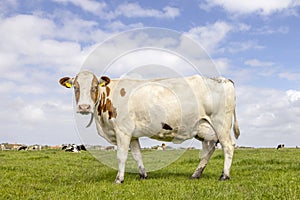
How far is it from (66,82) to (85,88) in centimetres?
78

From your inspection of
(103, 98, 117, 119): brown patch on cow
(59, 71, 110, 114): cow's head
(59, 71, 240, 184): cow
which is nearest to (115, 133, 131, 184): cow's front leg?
(59, 71, 240, 184): cow

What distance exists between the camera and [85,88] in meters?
10.3

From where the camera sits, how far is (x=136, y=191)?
8648 mm

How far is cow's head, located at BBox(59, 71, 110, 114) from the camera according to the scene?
400 inches

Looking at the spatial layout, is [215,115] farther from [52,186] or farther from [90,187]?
[52,186]

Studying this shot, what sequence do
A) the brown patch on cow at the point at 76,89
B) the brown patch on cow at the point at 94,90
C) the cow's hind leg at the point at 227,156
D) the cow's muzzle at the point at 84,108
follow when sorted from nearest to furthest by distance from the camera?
the cow's muzzle at the point at 84,108 < the brown patch on cow at the point at 76,89 < the brown patch on cow at the point at 94,90 < the cow's hind leg at the point at 227,156

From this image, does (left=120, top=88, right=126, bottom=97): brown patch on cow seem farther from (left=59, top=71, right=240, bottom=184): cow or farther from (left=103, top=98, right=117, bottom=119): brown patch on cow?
(left=103, top=98, right=117, bottom=119): brown patch on cow

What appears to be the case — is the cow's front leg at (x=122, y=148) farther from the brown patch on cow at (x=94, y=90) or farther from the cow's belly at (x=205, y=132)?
the cow's belly at (x=205, y=132)

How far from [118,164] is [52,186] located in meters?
1.90

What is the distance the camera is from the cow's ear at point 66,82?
1075 cm

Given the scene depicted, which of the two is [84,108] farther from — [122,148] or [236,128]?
[236,128]

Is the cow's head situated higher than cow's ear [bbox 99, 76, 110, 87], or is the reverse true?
cow's ear [bbox 99, 76, 110, 87]

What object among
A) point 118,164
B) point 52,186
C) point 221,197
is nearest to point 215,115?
point 118,164

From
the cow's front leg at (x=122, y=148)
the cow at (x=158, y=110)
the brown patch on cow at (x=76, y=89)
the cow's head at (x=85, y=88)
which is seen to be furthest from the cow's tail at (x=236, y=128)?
the brown patch on cow at (x=76, y=89)
